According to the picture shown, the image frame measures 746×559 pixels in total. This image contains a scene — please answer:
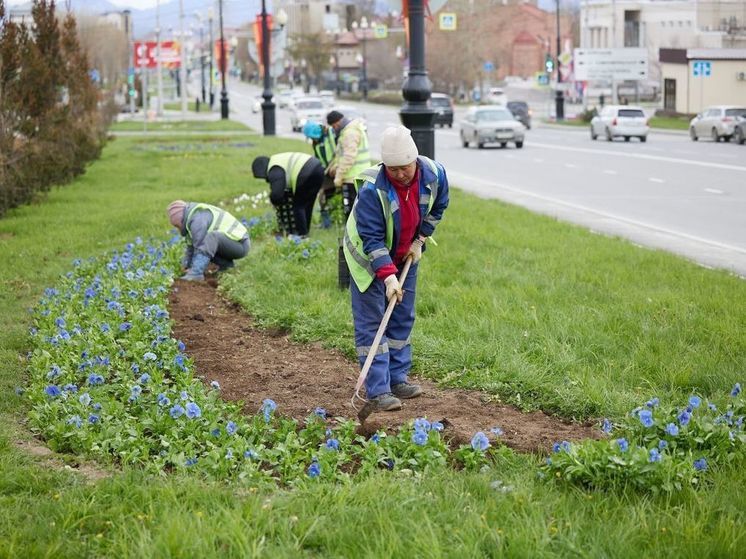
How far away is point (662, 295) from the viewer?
32.4 ft

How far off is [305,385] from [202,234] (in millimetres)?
4269

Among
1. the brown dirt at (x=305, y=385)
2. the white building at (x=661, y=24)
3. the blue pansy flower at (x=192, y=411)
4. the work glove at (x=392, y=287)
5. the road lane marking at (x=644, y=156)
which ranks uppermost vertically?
the white building at (x=661, y=24)

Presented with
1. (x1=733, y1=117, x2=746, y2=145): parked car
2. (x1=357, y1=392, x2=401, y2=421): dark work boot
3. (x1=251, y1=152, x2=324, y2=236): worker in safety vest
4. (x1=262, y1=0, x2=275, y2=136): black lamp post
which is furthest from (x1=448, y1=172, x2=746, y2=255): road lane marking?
(x1=733, y1=117, x2=746, y2=145): parked car

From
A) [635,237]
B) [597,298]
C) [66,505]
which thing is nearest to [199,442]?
[66,505]

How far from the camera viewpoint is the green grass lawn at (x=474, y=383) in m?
4.49

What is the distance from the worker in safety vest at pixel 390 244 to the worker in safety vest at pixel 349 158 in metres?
6.69

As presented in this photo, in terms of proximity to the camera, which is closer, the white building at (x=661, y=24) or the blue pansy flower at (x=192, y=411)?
the blue pansy flower at (x=192, y=411)

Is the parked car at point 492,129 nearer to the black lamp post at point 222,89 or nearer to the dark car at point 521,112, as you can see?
the dark car at point 521,112

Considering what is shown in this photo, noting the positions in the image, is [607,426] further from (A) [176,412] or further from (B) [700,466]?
(A) [176,412]

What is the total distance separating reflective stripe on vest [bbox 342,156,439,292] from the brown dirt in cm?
78

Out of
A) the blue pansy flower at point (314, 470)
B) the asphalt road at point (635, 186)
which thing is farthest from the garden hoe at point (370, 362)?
the asphalt road at point (635, 186)

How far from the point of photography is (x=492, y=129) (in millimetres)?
39812

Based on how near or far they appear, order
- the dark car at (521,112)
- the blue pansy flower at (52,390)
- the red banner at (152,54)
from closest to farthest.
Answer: the blue pansy flower at (52,390)
the red banner at (152,54)
the dark car at (521,112)

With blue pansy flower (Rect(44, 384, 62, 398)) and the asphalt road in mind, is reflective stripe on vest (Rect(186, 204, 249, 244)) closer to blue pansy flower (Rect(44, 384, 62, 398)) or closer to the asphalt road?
the asphalt road
